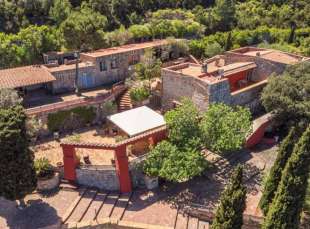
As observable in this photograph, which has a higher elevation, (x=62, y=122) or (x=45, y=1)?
(x=45, y=1)

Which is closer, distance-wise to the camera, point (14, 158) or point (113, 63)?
point (14, 158)

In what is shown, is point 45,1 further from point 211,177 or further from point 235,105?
point 211,177

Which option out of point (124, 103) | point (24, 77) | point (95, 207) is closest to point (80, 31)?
point (24, 77)

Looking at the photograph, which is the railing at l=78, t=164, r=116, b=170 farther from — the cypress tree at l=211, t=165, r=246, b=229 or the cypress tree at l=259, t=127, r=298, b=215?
the cypress tree at l=259, t=127, r=298, b=215

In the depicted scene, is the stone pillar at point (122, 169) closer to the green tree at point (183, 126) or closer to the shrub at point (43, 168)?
the green tree at point (183, 126)

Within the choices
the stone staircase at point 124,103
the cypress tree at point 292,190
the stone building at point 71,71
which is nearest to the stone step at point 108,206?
the cypress tree at point 292,190

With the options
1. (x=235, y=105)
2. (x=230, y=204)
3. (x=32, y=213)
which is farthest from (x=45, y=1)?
(x=230, y=204)

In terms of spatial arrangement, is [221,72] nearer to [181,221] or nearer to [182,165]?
[182,165]
